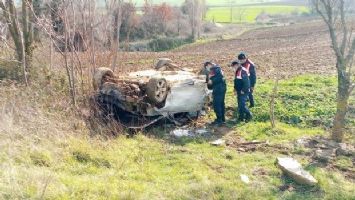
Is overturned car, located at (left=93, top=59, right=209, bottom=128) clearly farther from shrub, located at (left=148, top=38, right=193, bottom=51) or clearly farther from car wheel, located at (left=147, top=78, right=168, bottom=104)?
shrub, located at (left=148, top=38, right=193, bottom=51)

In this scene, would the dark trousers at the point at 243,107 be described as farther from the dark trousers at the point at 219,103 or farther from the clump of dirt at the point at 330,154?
the clump of dirt at the point at 330,154

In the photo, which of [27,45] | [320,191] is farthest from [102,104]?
[320,191]

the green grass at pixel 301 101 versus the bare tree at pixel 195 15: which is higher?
the bare tree at pixel 195 15

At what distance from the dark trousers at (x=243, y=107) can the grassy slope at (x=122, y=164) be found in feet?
1.86

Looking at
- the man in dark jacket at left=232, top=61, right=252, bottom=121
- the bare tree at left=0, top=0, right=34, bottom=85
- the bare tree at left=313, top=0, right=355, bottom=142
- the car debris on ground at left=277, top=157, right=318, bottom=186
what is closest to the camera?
the car debris on ground at left=277, top=157, right=318, bottom=186

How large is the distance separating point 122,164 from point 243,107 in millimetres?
3687

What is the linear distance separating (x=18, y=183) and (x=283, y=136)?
5233mm

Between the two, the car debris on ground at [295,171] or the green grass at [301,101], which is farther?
the green grass at [301,101]

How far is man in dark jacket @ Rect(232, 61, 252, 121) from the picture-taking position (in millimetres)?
8898

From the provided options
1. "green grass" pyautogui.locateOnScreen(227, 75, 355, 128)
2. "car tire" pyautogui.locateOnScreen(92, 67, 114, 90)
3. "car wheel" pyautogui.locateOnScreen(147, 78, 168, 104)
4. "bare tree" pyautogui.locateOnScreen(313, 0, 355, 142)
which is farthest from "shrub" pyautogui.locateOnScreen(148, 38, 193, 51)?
"bare tree" pyautogui.locateOnScreen(313, 0, 355, 142)

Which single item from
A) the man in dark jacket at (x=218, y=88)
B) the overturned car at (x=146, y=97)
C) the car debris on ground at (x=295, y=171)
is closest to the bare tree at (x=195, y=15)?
the overturned car at (x=146, y=97)

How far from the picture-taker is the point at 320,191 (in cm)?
576

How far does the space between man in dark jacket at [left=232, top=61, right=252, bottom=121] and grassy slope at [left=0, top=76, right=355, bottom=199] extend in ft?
1.93

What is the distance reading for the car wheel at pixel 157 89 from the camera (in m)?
8.39
